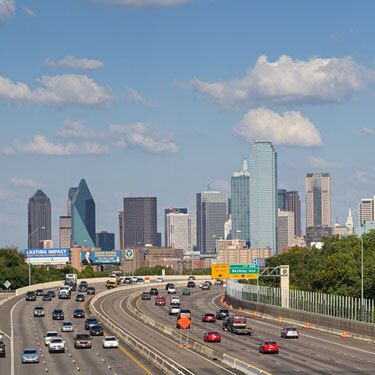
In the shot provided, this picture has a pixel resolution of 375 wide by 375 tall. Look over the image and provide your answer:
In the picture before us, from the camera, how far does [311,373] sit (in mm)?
65250

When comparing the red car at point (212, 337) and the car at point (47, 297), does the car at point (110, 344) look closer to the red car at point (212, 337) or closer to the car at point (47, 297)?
the red car at point (212, 337)

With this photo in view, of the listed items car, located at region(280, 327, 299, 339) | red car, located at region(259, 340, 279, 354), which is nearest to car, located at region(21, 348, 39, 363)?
red car, located at region(259, 340, 279, 354)

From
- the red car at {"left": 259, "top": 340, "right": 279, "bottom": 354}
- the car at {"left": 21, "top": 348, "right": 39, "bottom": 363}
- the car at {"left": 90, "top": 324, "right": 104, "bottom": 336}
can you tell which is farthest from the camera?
the car at {"left": 90, "top": 324, "right": 104, "bottom": 336}

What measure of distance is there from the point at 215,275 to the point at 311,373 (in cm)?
9844

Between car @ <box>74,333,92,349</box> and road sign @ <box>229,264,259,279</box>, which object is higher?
road sign @ <box>229,264,259,279</box>

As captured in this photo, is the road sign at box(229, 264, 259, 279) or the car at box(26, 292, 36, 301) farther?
the car at box(26, 292, 36, 301)

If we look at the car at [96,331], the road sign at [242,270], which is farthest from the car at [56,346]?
the road sign at [242,270]

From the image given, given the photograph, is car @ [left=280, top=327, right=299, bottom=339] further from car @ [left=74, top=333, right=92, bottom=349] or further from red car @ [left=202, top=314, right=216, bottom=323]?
red car @ [left=202, top=314, right=216, bottom=323]

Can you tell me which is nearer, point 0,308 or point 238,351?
point 238,351

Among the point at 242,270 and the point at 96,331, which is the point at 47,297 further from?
the point at 96,331

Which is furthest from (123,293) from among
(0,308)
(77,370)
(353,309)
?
(77,370)

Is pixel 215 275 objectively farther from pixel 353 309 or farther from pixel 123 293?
pixel 353 309

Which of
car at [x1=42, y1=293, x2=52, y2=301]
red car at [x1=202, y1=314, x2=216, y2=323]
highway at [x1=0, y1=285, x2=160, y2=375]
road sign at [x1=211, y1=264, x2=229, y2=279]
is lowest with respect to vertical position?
highway at [x1=0, y1=285, x2=160, y2=375]

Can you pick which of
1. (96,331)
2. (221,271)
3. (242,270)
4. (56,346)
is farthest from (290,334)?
(221,271)
